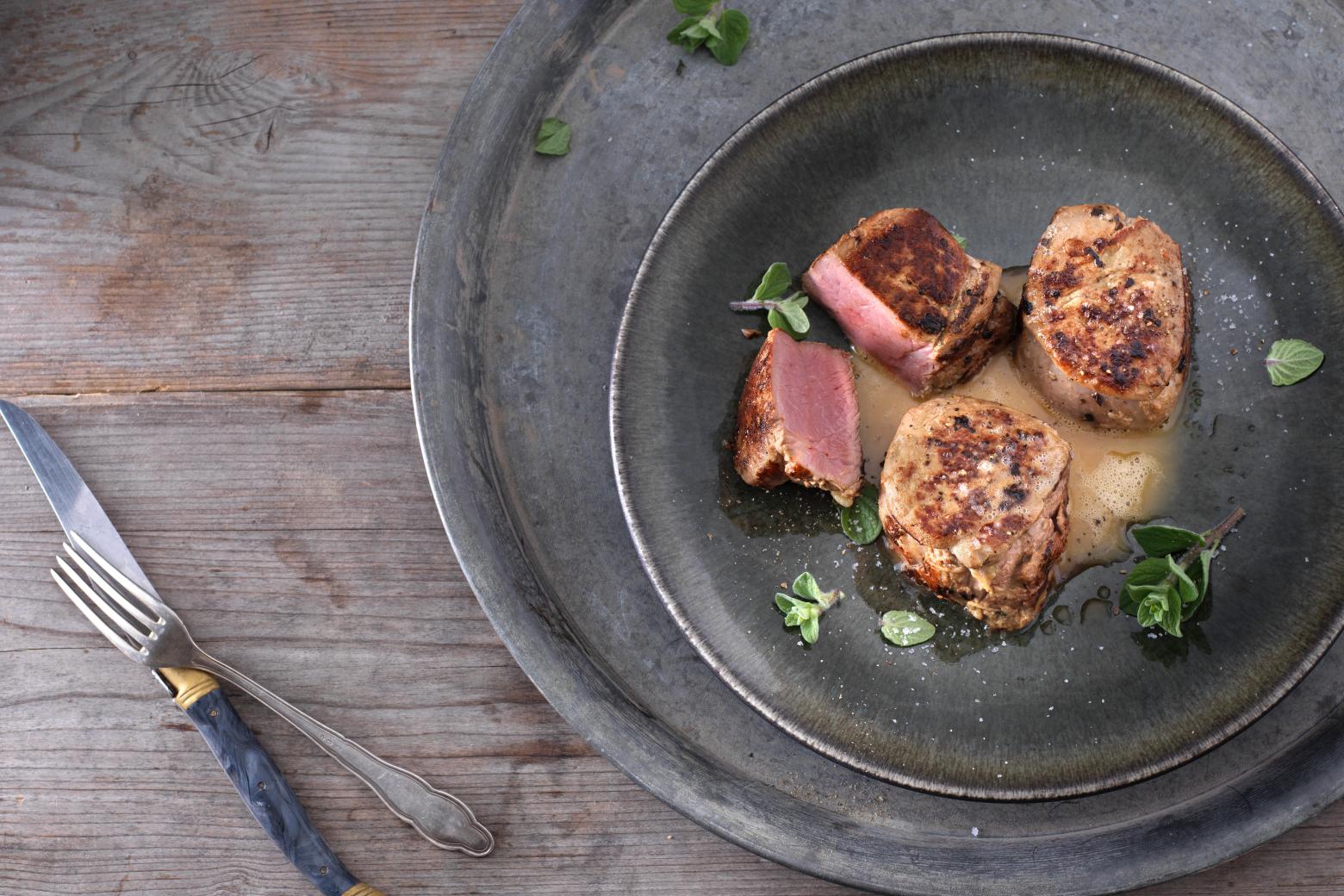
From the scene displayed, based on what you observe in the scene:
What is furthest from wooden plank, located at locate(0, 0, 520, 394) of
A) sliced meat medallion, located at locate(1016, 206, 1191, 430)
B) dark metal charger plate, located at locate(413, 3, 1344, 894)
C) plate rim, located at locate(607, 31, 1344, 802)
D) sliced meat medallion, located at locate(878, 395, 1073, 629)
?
sliced meat medallion, located at locate(1016, 206, 1191, 430)

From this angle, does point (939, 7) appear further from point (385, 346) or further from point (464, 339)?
point (385, 346)

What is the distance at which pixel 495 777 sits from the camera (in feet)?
7.70

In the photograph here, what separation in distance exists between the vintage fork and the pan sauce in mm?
1331

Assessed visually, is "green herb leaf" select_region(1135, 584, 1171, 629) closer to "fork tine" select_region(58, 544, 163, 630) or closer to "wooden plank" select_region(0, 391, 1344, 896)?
"wooden plank" select_region(0, 391, 1344, 896)

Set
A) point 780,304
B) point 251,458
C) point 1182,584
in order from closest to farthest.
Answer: point 1182,584
point 780,304
point 251,458

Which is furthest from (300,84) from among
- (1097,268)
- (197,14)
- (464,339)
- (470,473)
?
(1097,268)

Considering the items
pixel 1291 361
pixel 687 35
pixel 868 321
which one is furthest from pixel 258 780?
pixel 1291 361

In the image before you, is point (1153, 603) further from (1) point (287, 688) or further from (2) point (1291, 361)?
(1) point (287, 688)

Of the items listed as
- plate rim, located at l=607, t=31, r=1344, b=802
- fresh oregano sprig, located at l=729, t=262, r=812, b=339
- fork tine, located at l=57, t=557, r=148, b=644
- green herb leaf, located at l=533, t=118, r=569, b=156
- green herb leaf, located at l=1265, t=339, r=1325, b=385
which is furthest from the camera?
fork tine, located at l=57, t=557, r=148, b=644

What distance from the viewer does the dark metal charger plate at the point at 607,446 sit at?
2.01m

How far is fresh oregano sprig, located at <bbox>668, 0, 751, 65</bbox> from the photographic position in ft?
7.02

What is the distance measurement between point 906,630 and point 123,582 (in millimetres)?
1947

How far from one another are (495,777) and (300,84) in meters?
1.92

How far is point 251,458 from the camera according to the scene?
Answer: 2465 millimetres
